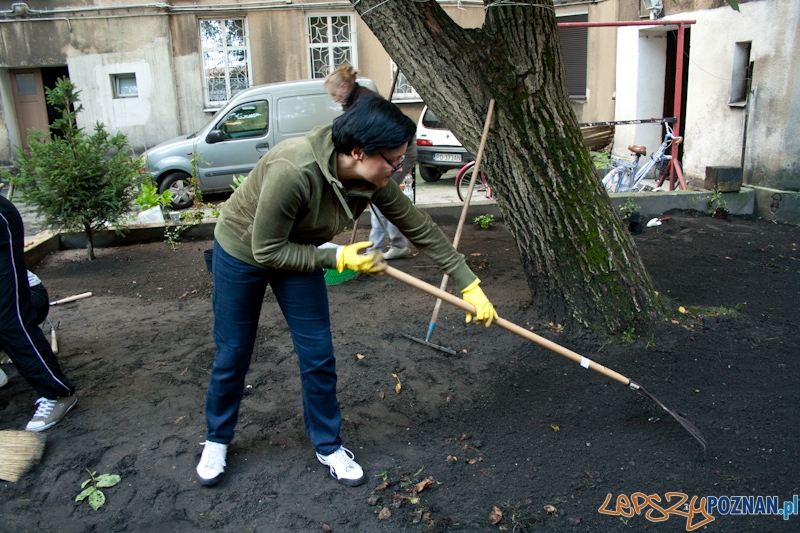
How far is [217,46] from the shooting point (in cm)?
1341

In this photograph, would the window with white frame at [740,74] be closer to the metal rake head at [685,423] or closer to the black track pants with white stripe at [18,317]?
the metal rake head at [685,423]

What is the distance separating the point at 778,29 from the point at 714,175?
5.64 feet

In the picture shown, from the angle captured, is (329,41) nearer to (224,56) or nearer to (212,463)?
(224,56)

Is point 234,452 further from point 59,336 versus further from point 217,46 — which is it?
point 217,46

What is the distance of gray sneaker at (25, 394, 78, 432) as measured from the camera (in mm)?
3252

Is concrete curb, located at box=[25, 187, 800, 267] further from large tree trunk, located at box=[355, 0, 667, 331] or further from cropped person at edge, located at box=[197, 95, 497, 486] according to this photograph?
cropped person at edge, located at box=[197, 95, 497, 486]

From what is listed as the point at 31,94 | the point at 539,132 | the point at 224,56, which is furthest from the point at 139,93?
the point at 539,132

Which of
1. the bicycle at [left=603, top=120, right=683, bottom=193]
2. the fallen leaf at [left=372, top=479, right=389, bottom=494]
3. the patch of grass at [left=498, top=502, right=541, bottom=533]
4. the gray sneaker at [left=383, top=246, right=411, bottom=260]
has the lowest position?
the patch of grass at [left=498, top=502, right=541, bottom=533]

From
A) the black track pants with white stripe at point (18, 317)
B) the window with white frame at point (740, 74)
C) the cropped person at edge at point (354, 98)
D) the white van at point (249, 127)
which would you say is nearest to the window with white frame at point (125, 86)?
the white van at point (249, 127)

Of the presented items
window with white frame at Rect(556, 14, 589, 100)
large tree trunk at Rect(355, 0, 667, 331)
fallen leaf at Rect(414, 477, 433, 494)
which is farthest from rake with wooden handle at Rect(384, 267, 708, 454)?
window with white frame at Rect(556, 14, 589, 100)

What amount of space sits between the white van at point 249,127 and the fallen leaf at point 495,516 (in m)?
7.60

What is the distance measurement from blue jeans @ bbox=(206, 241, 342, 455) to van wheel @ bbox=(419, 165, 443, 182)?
29.1 feet

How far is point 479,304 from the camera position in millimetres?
2885

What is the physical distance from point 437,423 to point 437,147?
7.73m
